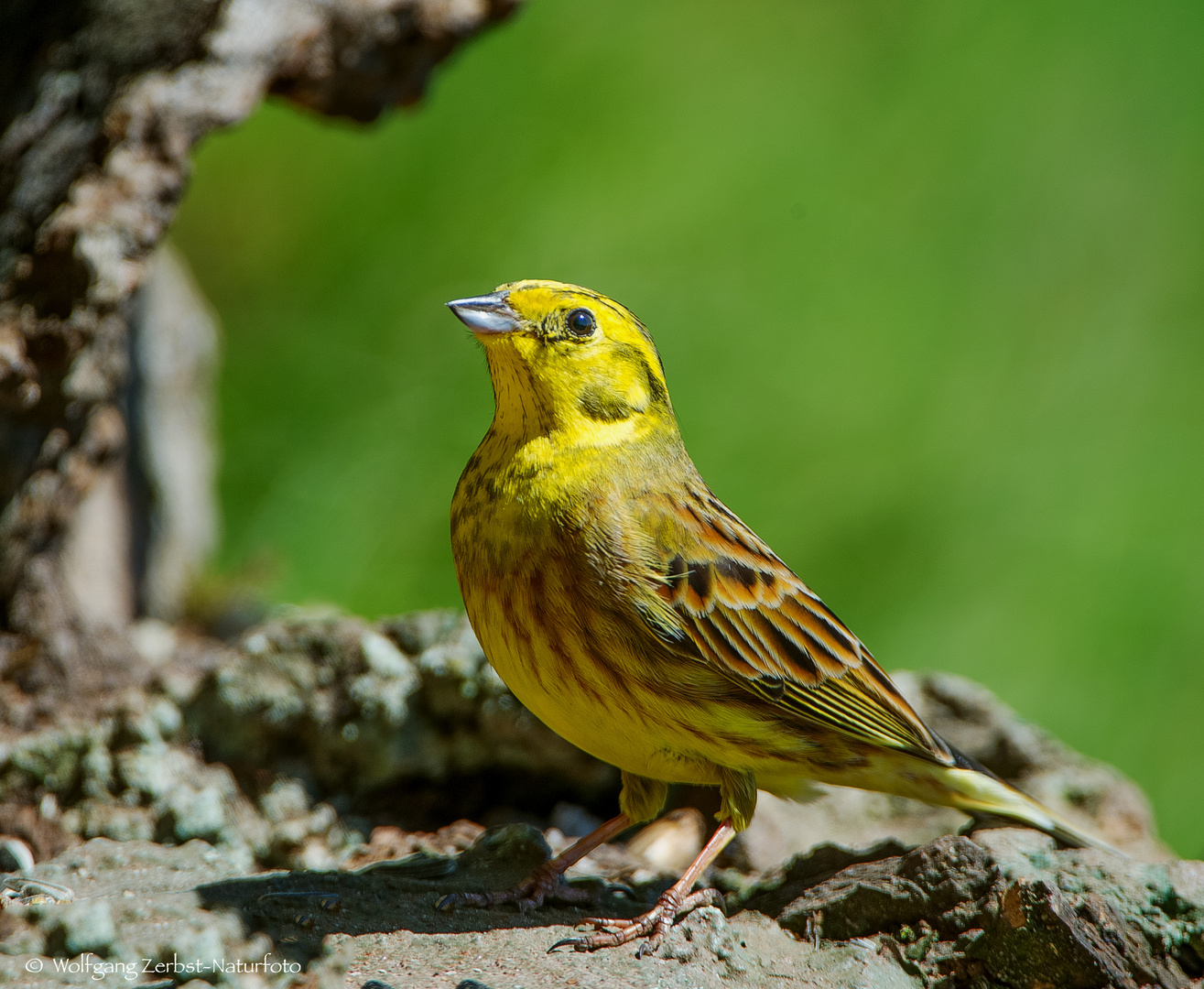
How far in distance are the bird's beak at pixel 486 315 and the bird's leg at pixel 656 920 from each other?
145 centimetres

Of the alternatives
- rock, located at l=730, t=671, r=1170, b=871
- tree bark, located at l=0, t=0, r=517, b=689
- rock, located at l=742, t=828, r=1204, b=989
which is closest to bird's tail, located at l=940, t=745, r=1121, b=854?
rock, located at l=742, t=828, r=1204, b=989

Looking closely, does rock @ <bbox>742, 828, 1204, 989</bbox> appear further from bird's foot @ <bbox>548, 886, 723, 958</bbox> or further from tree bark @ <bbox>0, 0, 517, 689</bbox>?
tree bark @ <bbox>0, 0, 517, 689</bbox>

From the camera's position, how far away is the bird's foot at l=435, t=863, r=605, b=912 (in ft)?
10.6

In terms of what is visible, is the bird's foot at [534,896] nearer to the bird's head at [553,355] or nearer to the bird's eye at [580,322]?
the bird's head at [553,355]

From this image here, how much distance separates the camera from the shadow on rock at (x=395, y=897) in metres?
2.85

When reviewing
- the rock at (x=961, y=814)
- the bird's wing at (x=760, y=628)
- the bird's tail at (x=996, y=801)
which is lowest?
the rock at (x=961, y=814)

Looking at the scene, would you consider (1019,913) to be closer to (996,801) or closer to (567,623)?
(996,801)

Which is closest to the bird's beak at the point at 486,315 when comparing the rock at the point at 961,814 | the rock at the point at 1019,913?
the rock at the point at 1019,913

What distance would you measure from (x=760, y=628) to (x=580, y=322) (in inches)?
37.5

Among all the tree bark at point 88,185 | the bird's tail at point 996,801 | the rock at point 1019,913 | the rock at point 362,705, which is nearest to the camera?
the rock at point 1019,913

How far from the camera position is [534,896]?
329cm

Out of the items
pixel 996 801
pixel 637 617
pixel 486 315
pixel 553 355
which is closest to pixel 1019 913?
pixel 996 801

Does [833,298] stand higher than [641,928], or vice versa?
[833,298]

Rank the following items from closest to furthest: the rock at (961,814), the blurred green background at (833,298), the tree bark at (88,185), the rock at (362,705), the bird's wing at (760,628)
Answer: the bird's wing at (760,628) → the tree bark at (88,185) → the rock at (362,705) → the rock at (961,814) → the blurred green background at (833,298)
